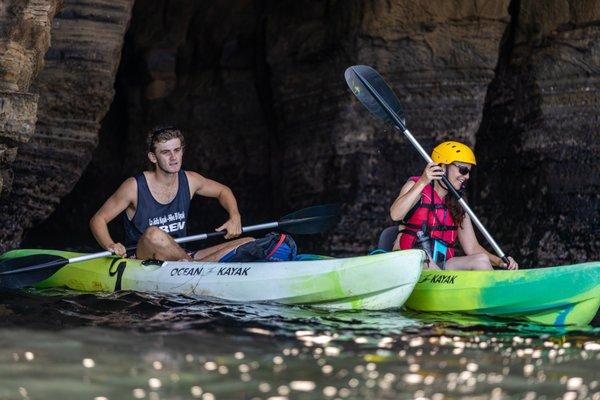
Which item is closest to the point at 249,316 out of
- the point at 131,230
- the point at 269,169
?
the point at 131,230

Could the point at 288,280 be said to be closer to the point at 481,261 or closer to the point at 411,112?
the point at 481,261

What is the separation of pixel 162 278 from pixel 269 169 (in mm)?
6777

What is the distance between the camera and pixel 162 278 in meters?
7.96

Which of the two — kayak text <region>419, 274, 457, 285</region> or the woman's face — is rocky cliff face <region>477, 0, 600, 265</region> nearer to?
the woman's face

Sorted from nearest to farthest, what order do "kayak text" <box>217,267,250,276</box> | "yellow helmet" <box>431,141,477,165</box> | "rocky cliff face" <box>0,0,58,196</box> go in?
"kayak text" <box>217,267,250,276</box>
"yellow helmet" <box>431,141,477,165</box>
"rocky cliff face" <box>0,0,58,196</box>

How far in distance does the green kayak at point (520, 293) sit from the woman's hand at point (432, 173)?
0.61 m

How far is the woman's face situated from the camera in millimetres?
8242

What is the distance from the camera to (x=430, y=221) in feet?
26.7

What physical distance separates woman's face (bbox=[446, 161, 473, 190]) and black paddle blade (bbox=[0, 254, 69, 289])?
2.68m

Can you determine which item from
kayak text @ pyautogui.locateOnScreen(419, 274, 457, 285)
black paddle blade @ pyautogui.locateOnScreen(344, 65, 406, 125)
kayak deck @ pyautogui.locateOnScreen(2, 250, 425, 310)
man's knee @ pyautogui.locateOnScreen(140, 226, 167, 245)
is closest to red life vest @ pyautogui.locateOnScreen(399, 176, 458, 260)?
kayak text @ pyautogui.locateOnScreen(419, 274, 457, 285)

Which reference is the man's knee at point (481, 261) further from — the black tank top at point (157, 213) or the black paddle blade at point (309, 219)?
the black tank top at point (157, 213)

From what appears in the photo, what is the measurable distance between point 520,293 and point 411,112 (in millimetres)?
5071

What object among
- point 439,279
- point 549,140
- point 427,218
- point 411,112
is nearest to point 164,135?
point 427,218

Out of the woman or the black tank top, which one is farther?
the black tank top
